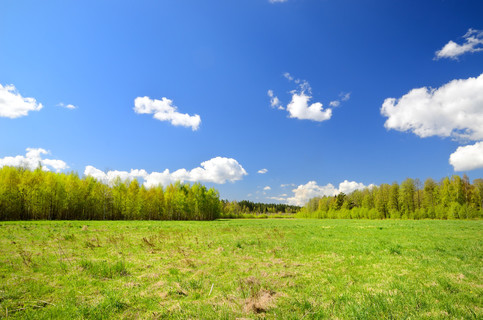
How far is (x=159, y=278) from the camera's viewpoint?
909cm

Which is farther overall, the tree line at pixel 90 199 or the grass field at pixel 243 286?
the tree line at pixel 90 199

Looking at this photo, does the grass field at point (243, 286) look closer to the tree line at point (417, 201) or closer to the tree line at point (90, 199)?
the tree line at point (90, 199)

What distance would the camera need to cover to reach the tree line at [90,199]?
195ft

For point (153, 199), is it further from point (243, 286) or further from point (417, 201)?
point (417, 201)

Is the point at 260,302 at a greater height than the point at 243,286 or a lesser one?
greater

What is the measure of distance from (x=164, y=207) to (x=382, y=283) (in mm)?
88744

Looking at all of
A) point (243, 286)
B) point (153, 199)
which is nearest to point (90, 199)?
point (153, 199)

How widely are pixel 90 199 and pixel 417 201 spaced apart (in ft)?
414

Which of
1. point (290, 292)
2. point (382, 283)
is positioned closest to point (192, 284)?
point (290, 292)

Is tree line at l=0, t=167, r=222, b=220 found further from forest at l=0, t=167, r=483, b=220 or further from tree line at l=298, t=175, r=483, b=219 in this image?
tree line at l=298, t=175, r=483, b=219

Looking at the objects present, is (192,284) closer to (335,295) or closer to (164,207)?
(335,295)

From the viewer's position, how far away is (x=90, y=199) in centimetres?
7200

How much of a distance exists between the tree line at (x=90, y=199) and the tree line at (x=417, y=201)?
69.8 meters

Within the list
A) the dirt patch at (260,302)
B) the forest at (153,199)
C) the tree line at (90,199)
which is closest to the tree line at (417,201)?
the forest at (153,199)
